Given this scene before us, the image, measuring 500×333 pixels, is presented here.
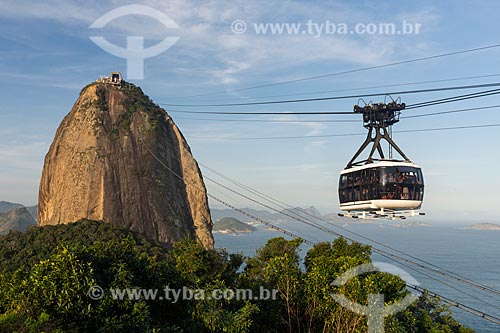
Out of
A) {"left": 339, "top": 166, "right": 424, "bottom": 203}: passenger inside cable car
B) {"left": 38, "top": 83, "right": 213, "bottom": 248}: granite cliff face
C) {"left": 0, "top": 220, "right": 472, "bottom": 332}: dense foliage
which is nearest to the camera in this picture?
{"left": 0, "top": 220, "right": 472, "bottom": 332}: dense foliage

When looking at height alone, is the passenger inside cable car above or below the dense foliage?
above

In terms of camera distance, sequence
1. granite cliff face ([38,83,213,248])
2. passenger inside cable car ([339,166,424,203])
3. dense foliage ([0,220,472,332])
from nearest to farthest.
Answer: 1. dense foliage ([0,220,472,332])
2. passenger inside cable car ([339,166,424,203])
3. granite cliff face ([38,83,213,248])

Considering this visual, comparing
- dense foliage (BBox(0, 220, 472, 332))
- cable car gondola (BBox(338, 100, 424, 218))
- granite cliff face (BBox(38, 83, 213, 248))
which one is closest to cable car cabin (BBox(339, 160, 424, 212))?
cable car gondola (BBox(338, 100, 424, 218))

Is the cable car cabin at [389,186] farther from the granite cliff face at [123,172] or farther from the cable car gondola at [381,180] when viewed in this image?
the granite cliff face at [123,172]

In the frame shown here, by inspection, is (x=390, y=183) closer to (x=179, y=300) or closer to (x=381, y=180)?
(x=381, y=180)

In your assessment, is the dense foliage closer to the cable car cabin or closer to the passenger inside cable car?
the cable car cabin

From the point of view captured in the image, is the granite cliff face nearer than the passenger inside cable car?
No
